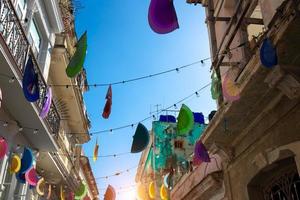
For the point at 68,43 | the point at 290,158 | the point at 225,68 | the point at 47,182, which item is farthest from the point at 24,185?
the point at 290,158

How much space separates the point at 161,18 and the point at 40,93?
519cm

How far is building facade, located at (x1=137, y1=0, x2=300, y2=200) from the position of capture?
511cm

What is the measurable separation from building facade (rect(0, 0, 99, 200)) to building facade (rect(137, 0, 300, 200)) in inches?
162

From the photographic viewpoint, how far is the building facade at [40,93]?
25.3 feet

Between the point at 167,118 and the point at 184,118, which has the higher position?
the point at 167,118

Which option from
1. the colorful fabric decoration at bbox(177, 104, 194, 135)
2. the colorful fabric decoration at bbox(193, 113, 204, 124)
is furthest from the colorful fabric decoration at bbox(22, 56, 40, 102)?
the colorful fabric decoration at bbox(193, 113, 204, 124)

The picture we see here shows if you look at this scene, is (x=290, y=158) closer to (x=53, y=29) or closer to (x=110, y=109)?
(x=110, y=109)

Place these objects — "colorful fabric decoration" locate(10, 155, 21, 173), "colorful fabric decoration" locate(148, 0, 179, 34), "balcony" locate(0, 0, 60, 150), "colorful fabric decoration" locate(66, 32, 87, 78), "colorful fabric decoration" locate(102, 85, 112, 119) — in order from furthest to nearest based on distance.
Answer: "colorful fabric decoration" locate(10, 155, 21, 173) → "colorful fabric decoration" locate(102, 85, 112, 119) → "balcony" locate(0, 0, 60, 150) → "colorful fabric decoration" locate(66, 32, 87, 78) → "colorful fabric decoration" locate(148, 0, 179, 34)

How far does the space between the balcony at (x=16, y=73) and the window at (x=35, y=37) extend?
130 centimetres

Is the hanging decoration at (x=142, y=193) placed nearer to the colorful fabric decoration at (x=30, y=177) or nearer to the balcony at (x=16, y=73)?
the balcony at (x=16, y=73)

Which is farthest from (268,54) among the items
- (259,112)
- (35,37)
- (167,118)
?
(167,118)

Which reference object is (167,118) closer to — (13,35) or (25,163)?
(25,163)

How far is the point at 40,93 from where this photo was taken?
9.44 m

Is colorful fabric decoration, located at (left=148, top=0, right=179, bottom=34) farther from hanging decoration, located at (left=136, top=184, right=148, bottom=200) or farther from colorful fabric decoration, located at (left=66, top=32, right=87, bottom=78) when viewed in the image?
hanging decoration, located at (left=136, top=184, right=148, bottom=200)
